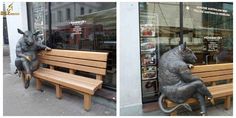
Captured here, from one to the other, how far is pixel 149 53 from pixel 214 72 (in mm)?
1242

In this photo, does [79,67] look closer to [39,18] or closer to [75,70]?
[75,70]

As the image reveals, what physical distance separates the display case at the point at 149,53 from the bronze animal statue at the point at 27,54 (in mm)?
2310

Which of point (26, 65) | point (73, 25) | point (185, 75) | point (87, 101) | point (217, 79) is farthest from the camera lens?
point (73, 25)

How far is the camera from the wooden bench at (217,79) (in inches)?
155

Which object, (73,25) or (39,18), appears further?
(39,18)

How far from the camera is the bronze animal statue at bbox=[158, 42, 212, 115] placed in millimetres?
3533

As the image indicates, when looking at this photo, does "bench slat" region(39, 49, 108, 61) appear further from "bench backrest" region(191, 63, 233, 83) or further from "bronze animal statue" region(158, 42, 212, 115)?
"bench backrest" region(191, 63, 233, 83)

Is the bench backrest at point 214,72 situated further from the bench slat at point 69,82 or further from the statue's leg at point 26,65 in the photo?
the statue's leg at point 26,65

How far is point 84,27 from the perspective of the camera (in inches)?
195

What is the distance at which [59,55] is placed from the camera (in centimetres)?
481

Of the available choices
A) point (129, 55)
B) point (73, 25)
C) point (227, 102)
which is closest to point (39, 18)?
point (73, 25)

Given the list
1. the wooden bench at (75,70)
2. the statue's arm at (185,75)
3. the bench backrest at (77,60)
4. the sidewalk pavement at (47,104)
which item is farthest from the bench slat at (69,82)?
the statue's arm at (185,75)

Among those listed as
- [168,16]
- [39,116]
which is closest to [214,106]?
[168,16]

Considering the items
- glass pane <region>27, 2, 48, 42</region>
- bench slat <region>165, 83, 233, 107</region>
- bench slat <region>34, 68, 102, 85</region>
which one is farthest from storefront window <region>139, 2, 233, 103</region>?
glass pane <region>27, 2, 48, 42</region>
